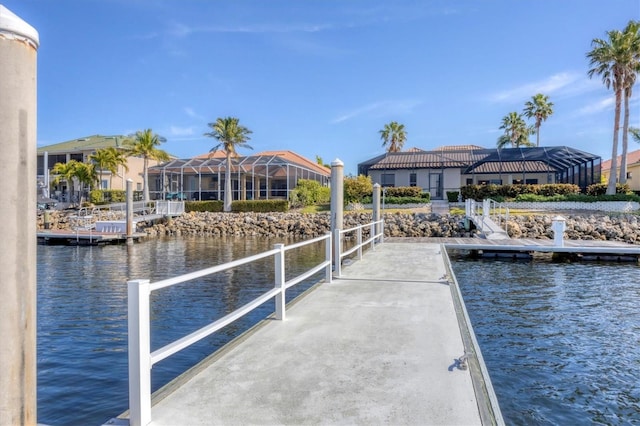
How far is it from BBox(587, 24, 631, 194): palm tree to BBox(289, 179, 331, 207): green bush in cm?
2049

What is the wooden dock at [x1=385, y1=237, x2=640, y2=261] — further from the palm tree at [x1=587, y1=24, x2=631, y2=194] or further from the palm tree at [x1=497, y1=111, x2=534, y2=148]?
the palm tree at [x1=497, y1=111, x2=534, y2=148]

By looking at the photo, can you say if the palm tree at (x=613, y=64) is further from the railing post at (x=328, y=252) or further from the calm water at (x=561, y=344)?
the railing post at (x=328, y=252)

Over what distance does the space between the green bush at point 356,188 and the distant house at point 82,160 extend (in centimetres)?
2597

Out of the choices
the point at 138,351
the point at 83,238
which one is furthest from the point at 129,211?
the point at 138,351

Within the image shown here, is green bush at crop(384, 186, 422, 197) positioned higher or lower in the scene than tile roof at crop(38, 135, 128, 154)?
lower

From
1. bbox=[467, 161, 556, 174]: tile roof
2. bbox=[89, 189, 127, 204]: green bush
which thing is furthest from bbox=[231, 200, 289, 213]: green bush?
bbox=[467, 161, 556, 174]: tile roof

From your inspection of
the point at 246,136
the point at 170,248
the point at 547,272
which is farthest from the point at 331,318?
the point at 246,136

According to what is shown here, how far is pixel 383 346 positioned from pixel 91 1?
1137cm

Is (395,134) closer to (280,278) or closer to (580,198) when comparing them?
(580,198)

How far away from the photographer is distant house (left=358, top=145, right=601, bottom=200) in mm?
33688

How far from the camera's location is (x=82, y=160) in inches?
2076

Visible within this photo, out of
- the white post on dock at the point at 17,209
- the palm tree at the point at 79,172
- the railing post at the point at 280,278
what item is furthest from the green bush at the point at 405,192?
the white post on dock at the point at 17,209

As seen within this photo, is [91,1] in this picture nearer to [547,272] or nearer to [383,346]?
[383,346]

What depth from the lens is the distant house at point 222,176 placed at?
3859 centimetres
